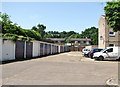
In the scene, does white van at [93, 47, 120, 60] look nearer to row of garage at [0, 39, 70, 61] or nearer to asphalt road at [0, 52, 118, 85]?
row of garage at [0, 39, 70, 61]

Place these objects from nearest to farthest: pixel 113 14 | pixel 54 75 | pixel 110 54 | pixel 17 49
A: pixel 54 75 < pixel 113 14 < pixel 17 49 < pixel 110 54

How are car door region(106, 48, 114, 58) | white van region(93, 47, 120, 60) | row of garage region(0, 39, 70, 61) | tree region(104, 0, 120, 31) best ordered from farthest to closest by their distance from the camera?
car door region(106, 48, 114, 58) → white van region(93, 47, 120, 60) → row of garage region(0, 39, 70, 61) → tree region(104, 0, 120, 31)

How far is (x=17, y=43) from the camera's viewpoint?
111 feet

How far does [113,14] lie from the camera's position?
2803 centimetres

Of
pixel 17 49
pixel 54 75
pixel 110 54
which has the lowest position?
pixel 54 75

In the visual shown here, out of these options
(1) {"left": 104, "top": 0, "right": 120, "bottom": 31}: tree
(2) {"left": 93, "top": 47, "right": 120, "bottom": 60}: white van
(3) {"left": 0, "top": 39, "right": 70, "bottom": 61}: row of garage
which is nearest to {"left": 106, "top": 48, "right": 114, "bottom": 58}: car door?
(2) {"left": 93, "top": 47, "right": 120, "bottom": 60}: white van

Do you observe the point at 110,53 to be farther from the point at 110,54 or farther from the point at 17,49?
the point at 17,49

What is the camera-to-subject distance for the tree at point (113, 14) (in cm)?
2764

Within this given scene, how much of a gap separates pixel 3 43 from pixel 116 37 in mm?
33712

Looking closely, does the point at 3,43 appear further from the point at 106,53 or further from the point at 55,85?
the point at 55,85

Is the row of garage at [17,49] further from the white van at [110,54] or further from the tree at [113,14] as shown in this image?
the tree at [113,14]

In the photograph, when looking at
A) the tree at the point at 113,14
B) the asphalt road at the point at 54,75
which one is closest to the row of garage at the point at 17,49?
the asphalt road at the point at 54,75

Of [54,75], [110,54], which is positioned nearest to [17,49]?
[110,54]

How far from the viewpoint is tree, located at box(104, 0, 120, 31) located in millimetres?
27641
